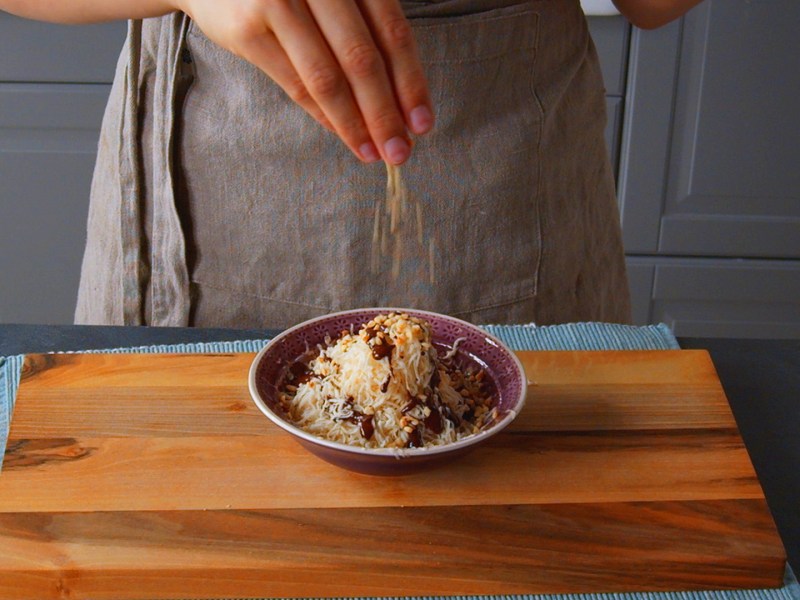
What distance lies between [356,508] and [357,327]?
21 cm

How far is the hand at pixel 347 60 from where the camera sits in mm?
743

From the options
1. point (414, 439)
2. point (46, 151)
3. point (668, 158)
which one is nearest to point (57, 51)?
point (46, 151)

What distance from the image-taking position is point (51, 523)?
787 millimetres

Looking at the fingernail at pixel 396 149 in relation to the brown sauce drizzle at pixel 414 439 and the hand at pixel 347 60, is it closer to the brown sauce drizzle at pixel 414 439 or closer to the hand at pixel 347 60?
the hand at pixel 347 60

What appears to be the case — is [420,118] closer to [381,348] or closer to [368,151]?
[368,151]

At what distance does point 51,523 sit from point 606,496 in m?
0.44

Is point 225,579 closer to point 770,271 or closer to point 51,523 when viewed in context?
point 51,523

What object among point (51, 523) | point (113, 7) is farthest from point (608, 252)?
point (51, 523)

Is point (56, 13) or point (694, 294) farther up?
point (56, 13)

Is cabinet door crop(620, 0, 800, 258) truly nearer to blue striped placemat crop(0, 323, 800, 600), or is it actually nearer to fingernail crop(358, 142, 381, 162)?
blue striped placemat crop(0, 323, 800, 600)

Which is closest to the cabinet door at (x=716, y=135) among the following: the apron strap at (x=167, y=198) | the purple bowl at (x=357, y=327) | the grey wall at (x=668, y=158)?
the grey wall at (x=668, y=158)

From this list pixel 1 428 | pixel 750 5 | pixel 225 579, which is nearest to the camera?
pixel 225 579

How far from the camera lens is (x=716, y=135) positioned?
1.94 metres

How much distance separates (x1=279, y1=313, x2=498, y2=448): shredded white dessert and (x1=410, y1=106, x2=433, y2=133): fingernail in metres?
0.19
